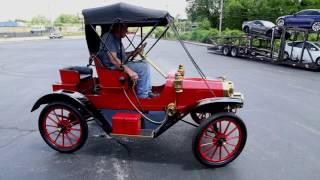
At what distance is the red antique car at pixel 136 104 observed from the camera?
15.0 ft

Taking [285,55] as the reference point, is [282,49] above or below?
above

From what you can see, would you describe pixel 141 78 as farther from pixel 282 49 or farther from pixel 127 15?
pixel 282 49

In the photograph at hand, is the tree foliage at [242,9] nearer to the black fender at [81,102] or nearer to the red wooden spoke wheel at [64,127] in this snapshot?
the black fender at [81,102]

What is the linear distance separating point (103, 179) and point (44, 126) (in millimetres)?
1455

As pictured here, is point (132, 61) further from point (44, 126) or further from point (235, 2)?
point (235, 2)

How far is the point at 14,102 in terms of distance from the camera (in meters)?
8.38

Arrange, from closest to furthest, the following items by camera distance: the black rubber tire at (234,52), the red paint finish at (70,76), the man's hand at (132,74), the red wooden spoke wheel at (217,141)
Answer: the red wooden spoke wheel at (217,141), the man's hand at (132,74), the red paint finish at (70,76), the black rubber tire at (234,52)

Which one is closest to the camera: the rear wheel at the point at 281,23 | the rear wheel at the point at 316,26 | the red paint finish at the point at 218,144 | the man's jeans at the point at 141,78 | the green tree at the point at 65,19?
the red paint finish at the point at 218,144

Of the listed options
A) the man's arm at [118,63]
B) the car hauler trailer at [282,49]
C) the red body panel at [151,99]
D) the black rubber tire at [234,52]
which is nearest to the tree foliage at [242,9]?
the car hauler trailer at [282,49]

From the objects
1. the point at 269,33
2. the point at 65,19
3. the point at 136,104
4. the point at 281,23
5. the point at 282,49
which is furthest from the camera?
the point at 65,19

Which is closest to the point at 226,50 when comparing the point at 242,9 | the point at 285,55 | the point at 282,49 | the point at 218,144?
the point at 285,55

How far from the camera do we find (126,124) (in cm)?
475

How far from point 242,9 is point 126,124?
5036 cm

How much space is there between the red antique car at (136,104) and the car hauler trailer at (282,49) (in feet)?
44.4
